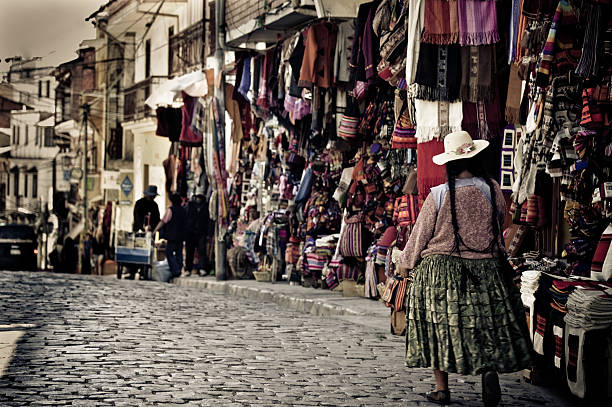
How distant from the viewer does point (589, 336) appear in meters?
7.55

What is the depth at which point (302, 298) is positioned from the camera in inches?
637

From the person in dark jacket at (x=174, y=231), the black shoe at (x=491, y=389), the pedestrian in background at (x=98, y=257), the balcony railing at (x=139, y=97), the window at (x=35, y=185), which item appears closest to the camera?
the black shoe at (x=491, y=389)

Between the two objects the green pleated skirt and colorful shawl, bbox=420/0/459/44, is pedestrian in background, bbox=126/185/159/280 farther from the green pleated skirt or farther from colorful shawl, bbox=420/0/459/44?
the green pleated skirt

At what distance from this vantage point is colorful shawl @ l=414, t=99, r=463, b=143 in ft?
38.2

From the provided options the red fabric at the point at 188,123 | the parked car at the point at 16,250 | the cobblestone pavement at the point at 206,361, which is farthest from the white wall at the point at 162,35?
the cobblestone pavement at the point at 206,361

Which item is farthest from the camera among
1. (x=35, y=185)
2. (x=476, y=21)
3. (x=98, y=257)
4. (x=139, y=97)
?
(x=35, y=185)

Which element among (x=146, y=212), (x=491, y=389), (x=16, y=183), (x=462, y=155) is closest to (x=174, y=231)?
(x=146, y=212)

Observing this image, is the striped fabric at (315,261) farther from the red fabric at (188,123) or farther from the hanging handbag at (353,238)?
the red fabric at (188,123)

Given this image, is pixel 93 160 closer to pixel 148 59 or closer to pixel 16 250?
pixel 16 250

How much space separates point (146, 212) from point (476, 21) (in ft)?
52.4

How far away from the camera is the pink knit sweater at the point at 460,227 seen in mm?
7684

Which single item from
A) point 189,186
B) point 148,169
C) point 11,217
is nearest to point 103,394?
point 189,186

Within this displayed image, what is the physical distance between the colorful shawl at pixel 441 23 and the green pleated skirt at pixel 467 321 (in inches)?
166

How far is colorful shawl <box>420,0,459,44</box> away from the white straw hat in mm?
3544
